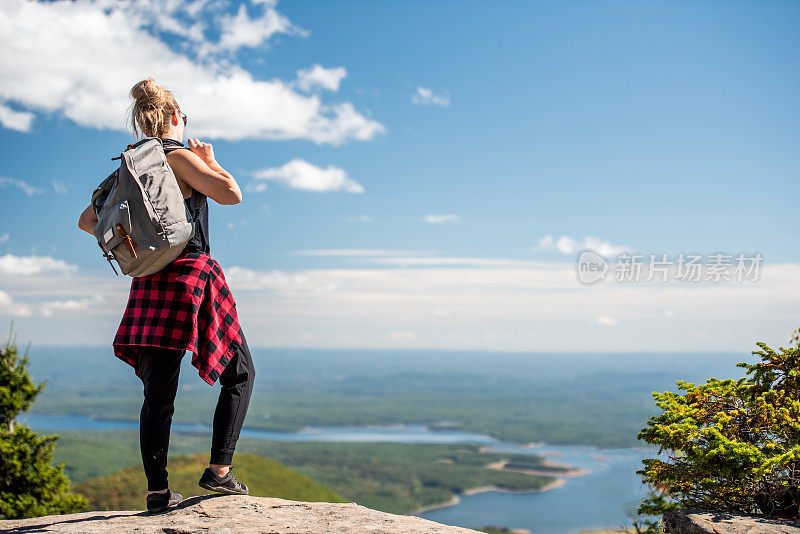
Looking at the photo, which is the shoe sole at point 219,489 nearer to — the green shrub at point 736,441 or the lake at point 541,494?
the green shrub at point 736,441

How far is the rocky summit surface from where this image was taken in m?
4.31

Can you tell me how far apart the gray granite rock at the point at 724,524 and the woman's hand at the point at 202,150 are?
4.83 m

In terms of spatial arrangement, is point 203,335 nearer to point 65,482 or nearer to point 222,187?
point 222,187

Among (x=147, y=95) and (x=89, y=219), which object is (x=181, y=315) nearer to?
(x=89, y=219)

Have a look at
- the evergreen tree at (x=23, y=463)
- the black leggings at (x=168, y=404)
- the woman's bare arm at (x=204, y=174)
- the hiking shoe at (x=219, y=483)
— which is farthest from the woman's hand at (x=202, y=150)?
the evergreen tree at (x=23, y=463)

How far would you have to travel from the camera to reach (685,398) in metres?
5.89

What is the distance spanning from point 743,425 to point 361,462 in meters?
148

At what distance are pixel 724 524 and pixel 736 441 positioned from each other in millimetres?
741

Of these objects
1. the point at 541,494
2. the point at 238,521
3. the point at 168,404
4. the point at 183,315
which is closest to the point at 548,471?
the point at 541,494

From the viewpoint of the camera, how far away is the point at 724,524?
4965 mm

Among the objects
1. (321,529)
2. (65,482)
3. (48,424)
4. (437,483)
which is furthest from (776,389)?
(48,424)

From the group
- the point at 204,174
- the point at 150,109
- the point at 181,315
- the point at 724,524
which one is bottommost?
the point at 724,524

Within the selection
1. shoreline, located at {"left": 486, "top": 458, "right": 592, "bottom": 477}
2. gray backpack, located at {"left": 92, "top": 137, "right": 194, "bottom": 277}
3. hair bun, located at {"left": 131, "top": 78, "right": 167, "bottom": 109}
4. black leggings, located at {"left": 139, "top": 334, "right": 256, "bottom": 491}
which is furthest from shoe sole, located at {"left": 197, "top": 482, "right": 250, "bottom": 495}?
shoreline, located at {"left": 486, "top": 458, "right": 592, "bottom": 477}

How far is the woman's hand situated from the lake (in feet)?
222
